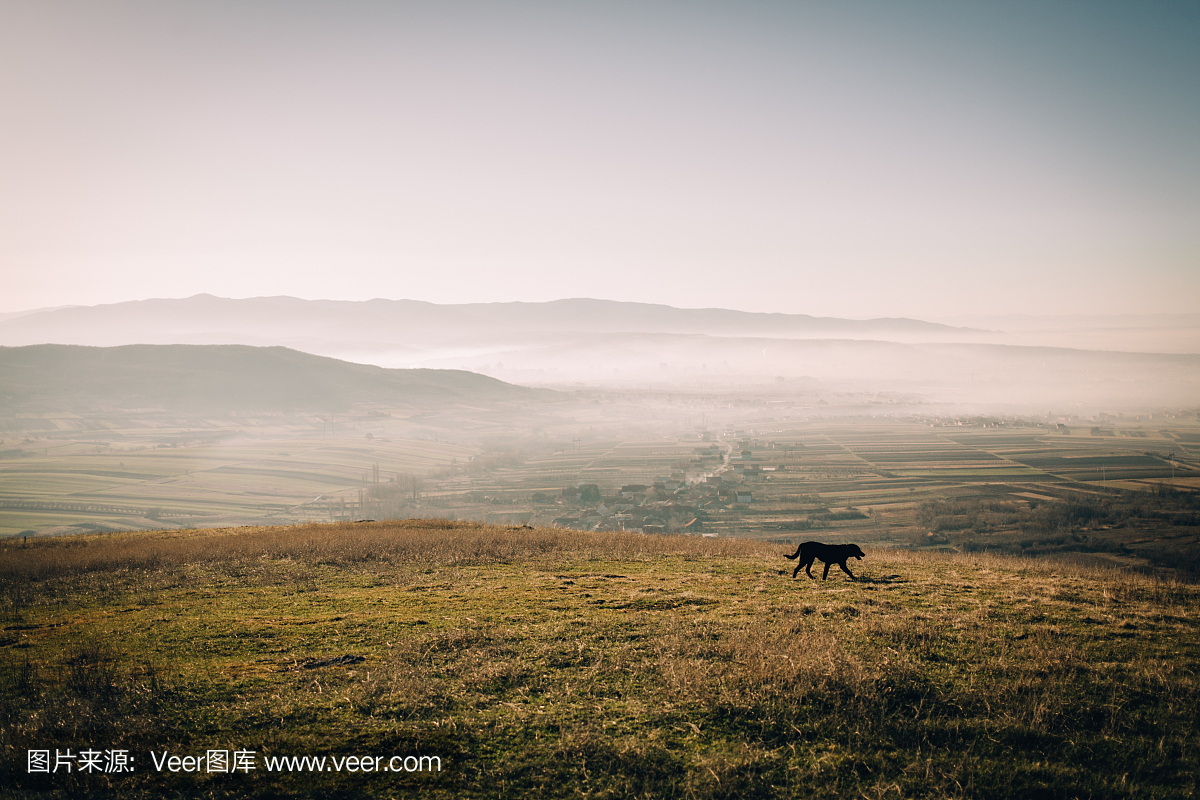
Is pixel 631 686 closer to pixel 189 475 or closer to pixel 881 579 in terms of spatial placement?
pixel 881 579

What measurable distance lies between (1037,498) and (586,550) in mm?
64227

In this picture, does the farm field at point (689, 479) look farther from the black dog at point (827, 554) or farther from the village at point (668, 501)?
the black dog at point (827, 554)

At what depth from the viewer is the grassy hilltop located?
5734 mm

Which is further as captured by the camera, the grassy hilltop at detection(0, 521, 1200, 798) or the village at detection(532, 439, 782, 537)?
the village at detection(532, 439, 782, 537)

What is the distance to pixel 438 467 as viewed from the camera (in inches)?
4855

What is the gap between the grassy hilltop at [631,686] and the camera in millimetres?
5734

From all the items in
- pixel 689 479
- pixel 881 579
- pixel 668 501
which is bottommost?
pixel 689 479

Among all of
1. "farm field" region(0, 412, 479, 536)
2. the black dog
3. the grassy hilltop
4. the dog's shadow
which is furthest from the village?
"farm field" region(0, 412, 479, 536)

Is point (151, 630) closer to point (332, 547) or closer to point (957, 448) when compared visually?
point (332, 547)

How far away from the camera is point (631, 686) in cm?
766

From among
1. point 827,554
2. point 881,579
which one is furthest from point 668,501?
point 827,554

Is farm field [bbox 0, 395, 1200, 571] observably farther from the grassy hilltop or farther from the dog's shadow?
the grassy hilltop

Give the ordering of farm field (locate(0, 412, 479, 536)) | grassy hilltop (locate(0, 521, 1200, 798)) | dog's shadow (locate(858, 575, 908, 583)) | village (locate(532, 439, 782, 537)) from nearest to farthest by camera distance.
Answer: grassy hilltop (locate(0, 521, 1200, 798)) → dog's shadow (locate(858, 575, 908, 583)) → village (locate(532, 439, 782, 537)) → farm field (locate(0, 412, 479, 536))

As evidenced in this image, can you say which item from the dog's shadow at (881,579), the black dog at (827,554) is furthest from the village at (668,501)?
the black dog at (827,554)
